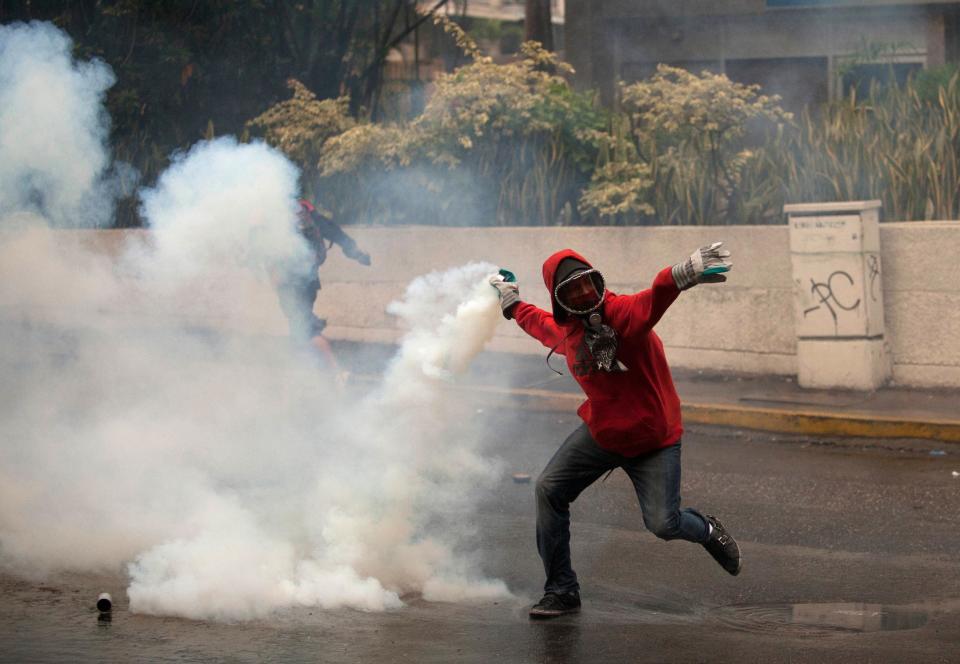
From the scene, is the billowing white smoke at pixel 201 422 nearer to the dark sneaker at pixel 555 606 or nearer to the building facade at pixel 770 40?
→ the dark sneaker at pixel 555 606

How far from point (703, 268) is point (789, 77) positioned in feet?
48.6

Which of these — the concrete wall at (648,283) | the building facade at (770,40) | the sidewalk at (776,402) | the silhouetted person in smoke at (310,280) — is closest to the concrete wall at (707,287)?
the concrete wall at (648,283)

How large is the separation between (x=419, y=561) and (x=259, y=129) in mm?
10214

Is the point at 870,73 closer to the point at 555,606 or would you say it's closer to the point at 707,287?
the point at 707,287

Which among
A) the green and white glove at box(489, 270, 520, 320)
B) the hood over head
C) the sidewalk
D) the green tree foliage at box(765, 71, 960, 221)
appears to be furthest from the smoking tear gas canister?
the green tree foliage at box(765, 71, 960, 221)

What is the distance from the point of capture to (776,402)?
9.98 m

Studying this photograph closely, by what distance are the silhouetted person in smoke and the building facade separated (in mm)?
9510

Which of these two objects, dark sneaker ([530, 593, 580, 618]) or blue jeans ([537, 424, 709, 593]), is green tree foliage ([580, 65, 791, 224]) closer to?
blue jeans ([537, 424, 709, 593])

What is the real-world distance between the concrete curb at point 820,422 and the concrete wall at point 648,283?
50.6 inches

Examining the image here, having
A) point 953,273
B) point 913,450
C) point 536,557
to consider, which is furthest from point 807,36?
point 536,557

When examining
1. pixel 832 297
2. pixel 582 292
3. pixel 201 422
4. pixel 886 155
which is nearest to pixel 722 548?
pixel 582 292

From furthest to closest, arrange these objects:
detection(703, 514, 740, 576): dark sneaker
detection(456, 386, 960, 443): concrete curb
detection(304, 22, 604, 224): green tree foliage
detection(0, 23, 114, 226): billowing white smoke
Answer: detection(304, 22, 604, 224): green tree foliage < detection(456, 386, 960, 443): concrete curb < detection(0, 23, 114, 226): billowing white smoke < detection(703, 514, 740, 576): dark sneaker

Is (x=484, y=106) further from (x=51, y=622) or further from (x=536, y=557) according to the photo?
(x=51, y=622)

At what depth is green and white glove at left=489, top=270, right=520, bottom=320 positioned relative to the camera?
563 cm
